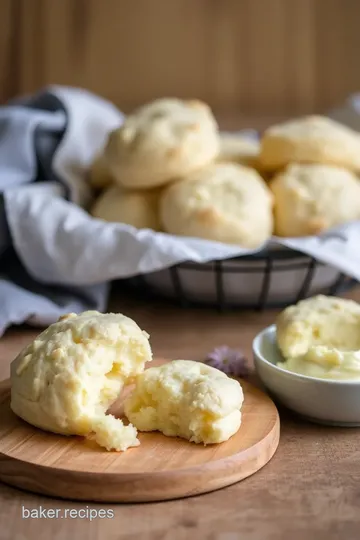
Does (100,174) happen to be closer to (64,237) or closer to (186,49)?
(64,237)

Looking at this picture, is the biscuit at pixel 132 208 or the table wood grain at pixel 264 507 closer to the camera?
the table wood grain at pixel 264 507

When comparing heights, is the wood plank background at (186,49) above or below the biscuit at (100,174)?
above

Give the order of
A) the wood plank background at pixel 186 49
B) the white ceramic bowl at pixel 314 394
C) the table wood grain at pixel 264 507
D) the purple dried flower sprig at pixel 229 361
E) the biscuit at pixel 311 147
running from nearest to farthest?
the table wood grain at pixel 264 507, the white ceramic bowl at pixel 314 394, the purple dried flower sprig at pixel 229 361, the biscuit at pixel 311 147, the wood plank background at pixel 186 49

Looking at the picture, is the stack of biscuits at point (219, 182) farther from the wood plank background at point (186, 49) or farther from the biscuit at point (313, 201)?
the wood plank background at point (186, 49)

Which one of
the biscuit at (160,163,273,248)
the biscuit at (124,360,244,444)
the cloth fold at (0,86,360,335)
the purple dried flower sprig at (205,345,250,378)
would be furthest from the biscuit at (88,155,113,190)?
the biscuit at (124,360,244,444)

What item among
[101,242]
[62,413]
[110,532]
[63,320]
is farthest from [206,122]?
[110,532]

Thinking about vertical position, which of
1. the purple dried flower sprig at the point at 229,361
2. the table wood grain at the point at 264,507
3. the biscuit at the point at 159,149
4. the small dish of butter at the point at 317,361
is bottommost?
the purple dried flower sprig at the point at 229,361

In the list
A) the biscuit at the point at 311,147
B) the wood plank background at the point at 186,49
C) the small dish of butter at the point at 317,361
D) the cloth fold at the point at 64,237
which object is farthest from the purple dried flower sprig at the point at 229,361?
the wood plank background at the point at 186,49
